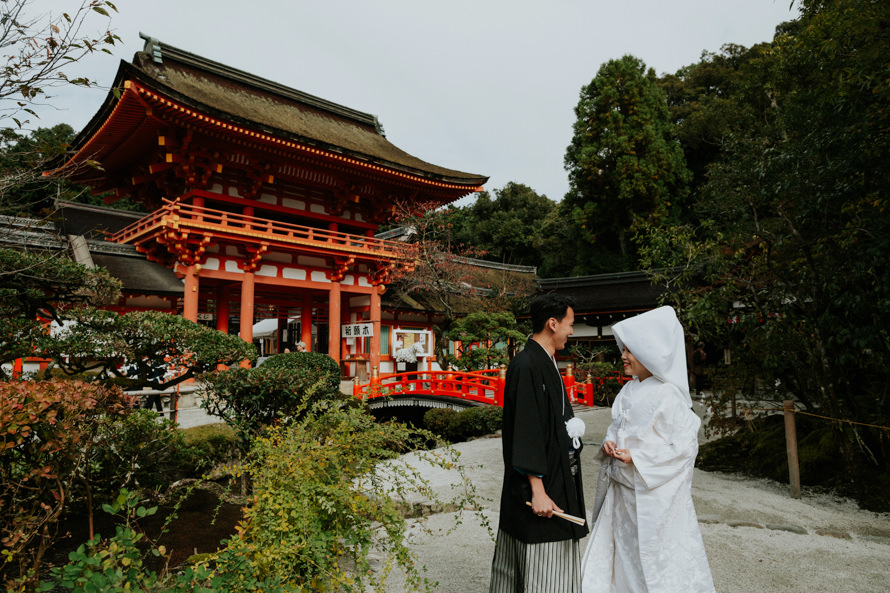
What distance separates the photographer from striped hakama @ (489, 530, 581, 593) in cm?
206

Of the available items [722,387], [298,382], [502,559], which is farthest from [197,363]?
[722,387]

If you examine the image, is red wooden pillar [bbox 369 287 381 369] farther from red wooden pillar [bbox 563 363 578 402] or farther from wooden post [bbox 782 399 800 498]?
wooden post [bbox 782 399 800 498]

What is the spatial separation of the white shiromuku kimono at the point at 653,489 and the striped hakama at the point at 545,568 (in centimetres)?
20

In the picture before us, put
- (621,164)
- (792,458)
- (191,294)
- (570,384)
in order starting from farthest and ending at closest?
(621,164) < (570,384) < (191,294) < (792,458)

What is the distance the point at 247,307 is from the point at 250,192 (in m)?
3.05

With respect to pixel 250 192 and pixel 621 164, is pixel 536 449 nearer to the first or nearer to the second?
pixel 250 192

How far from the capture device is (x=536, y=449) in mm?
2029

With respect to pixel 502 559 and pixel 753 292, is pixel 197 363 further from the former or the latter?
pixel 753 292

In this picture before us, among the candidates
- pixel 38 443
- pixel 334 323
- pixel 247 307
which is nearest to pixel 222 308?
pixel 247 307

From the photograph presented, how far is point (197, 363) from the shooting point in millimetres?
5988

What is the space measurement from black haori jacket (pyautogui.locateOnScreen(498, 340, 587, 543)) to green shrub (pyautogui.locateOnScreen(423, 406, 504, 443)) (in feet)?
24.8

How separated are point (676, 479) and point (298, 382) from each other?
16.2ft

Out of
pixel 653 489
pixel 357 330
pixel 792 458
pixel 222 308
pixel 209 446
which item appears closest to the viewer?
pixel 653 489

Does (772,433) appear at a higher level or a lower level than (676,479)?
lower
